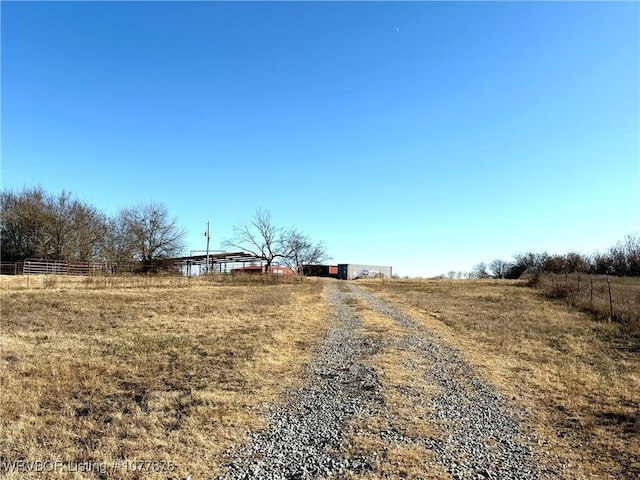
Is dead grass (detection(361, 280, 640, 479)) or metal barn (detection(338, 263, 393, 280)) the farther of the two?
metal barn (detection(338, 263, 393, 280))

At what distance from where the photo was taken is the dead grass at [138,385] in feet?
13.1

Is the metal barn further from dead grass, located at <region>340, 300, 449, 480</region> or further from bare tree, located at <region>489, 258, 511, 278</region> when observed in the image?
dead grass, located at <region>340, 300, 449, 480</region>

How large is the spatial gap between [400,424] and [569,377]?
4292 millimetres

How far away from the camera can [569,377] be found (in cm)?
721

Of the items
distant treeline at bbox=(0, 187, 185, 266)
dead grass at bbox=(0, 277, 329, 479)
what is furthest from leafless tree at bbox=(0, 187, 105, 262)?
dead grass at bbox=(0, 277, 329, 479)

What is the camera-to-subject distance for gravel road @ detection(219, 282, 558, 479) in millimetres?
3760

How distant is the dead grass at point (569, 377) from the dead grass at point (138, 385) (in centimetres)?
360

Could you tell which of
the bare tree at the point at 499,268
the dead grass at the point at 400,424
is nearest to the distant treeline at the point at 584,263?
the bare tree at the point at 499,268

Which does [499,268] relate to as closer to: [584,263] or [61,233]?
[584,263]

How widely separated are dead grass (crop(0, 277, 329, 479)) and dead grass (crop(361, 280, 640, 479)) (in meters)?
3.60

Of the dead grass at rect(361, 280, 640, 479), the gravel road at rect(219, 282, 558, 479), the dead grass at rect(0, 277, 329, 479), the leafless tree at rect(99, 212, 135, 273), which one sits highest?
the leafless tree at rect(99, 212, 135, 273)

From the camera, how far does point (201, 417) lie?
4.90 metres

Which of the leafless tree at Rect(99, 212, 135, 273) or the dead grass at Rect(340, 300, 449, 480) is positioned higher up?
the leafless tree at Rect(99, 212, 135, 273)

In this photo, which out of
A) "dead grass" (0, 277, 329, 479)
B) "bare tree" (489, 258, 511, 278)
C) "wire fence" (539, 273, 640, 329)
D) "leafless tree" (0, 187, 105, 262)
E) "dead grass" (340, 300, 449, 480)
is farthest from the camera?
"bare tree" (489, 258, 511, 278)
